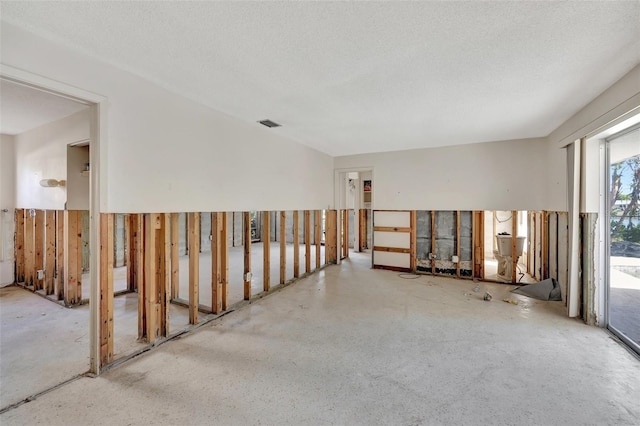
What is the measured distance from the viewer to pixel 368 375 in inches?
80.6

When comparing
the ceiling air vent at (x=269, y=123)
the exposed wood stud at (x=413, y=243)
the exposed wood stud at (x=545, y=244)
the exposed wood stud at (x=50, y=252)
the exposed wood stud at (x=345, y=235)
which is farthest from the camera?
the exposed wood stud at (x=345, y=235)

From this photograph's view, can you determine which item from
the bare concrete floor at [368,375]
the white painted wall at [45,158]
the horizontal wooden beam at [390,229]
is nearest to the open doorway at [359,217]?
the horizontal wooden beam at [390,229]

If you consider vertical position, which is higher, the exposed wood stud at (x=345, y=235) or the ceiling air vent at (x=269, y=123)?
the ceiling air vent at (x=269, y=123)

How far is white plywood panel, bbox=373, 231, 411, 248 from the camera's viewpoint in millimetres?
5426

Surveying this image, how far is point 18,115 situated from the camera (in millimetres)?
3350

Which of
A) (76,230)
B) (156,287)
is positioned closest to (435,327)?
(156,287)

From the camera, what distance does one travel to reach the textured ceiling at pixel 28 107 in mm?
2688

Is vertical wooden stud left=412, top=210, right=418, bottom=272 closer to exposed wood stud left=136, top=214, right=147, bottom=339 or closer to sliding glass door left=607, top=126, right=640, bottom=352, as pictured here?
sliding glass door left=607, top=126, right=640, bottom=352

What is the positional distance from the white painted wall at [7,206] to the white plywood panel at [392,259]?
6.49 m

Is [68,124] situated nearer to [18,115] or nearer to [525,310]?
[18,115]

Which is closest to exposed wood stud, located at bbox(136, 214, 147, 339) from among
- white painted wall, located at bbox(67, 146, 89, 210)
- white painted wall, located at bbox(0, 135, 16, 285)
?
white painted wall, located at bbox(67, 146, 89, 210)

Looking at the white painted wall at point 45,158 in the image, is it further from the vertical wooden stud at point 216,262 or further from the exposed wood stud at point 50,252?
the vertical wooden stud at point 216,262

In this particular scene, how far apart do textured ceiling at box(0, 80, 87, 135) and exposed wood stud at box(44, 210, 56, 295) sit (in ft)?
4.21

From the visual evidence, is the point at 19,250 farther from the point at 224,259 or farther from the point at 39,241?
the point at 224,259
